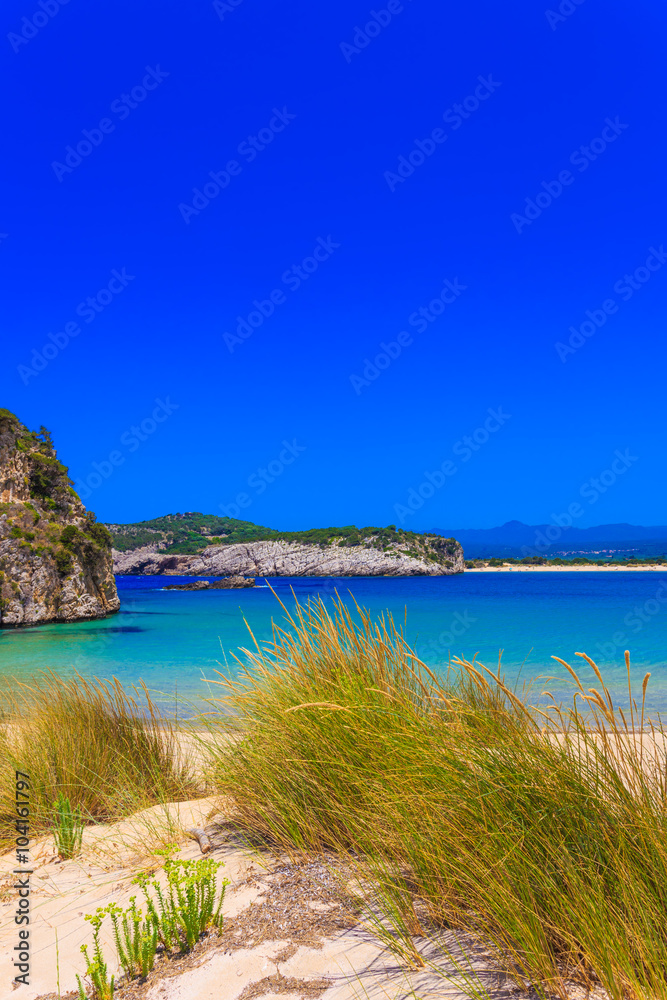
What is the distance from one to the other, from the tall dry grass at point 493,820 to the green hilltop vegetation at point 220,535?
234ft

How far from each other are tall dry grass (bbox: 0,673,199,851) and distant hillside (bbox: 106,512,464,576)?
6817cm

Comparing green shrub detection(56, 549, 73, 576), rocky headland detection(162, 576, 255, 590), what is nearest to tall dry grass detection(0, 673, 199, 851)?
green shrub detection(56, 549, 73, 576)

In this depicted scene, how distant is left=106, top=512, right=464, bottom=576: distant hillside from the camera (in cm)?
7331

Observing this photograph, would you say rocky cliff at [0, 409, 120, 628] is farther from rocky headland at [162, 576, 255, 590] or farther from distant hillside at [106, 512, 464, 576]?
distant hillside at [106, 512, 464, 576]

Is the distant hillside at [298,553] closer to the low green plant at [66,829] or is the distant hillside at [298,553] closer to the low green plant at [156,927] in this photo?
the low green plant at [66,829]

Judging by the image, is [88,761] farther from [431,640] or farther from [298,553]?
[298,553]

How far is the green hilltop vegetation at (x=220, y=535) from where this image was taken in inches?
3034

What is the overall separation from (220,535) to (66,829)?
326ft

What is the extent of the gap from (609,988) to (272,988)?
121 cm

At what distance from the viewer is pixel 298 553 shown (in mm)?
78125

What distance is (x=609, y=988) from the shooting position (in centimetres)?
180

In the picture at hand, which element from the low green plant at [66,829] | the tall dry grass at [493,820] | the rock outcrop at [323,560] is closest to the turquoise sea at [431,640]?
the low green plant at [66,829]

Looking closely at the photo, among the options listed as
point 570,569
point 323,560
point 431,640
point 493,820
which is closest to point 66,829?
point 493,820

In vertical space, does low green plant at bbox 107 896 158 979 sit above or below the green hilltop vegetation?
below
